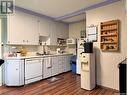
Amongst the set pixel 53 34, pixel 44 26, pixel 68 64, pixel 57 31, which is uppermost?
pixel 44 26

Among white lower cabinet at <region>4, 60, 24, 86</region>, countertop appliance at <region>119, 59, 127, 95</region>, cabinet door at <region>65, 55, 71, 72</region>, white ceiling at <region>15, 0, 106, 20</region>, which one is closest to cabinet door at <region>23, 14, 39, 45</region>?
white ceiling at <region>15, 0, 106, 20</region>

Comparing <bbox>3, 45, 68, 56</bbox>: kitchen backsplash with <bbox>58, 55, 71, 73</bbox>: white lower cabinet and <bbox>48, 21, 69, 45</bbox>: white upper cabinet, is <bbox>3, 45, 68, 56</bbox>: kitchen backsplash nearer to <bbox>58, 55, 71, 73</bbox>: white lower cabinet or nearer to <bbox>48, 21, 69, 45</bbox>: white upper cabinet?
<bbox>48, 21, 69, 45</bbox>: white upper cabinet

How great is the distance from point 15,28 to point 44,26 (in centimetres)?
130

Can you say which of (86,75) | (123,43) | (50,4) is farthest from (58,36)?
(123,43)

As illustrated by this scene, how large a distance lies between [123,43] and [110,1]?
1.21 meters

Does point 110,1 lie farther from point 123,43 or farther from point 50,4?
point 50,4

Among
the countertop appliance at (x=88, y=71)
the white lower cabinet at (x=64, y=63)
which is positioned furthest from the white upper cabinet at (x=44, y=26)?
the countertop appliance at (x=88, y=71)

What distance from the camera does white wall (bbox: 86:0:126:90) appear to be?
2.96m

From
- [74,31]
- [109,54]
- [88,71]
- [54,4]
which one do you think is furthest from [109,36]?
[74,31]

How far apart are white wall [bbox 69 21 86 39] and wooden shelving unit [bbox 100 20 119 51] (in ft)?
6.96

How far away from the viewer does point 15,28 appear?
3.61 m

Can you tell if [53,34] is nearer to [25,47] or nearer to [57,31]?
[57,31]

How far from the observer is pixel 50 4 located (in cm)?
344

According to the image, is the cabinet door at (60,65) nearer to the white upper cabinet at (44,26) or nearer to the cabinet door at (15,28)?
the white upper cabinet at (44,26)
